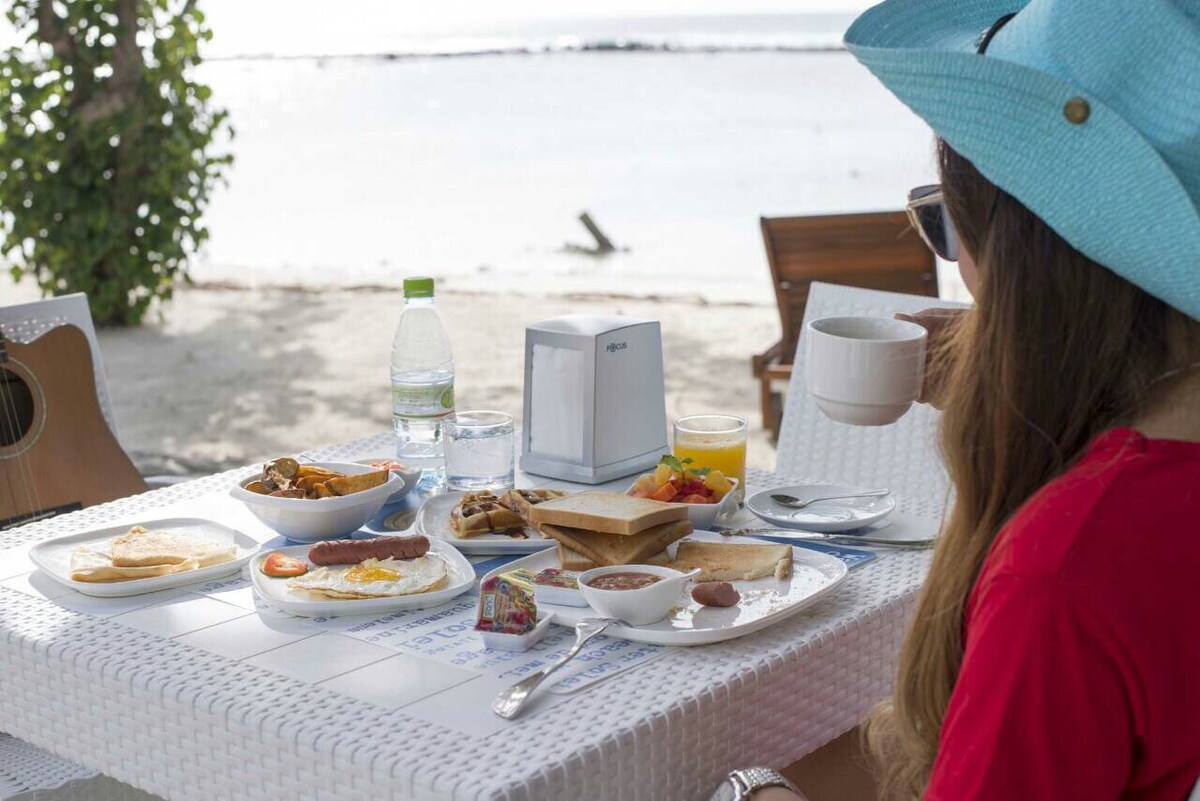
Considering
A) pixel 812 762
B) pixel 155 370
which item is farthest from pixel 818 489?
pixel 155 370

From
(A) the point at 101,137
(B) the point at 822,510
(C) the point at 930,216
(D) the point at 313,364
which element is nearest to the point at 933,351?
(C) the point at 930,216

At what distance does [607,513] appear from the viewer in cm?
157

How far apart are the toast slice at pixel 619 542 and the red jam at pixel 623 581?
0.25 ft

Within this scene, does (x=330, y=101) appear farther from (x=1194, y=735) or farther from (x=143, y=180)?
(x=1194, y=735)

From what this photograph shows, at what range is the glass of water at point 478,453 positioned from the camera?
1966mm

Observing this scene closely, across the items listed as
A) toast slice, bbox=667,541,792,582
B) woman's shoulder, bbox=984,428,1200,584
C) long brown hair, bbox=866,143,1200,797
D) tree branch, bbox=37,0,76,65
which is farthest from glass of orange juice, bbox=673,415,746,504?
tree branch, bbox=37,0,76,65

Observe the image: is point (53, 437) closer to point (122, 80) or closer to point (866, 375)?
point (866, 375)

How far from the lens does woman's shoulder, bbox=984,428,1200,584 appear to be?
870 millimetres

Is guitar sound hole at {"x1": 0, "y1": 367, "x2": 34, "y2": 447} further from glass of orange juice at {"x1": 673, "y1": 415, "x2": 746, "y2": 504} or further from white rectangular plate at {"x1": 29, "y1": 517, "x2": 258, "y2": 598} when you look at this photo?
glass of orange juice at {"x1": 673, "y1": 415, "x2": 746, "y2": 504}

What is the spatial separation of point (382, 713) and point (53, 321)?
5.40ft

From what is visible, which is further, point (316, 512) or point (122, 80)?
point (122, 80)

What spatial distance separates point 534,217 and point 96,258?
9.14m

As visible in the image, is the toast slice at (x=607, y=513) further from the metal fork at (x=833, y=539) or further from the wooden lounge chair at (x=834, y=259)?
the wooden lounge chair at (x=834, y=259)

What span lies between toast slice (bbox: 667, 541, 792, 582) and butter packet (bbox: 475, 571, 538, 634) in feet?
0.82
